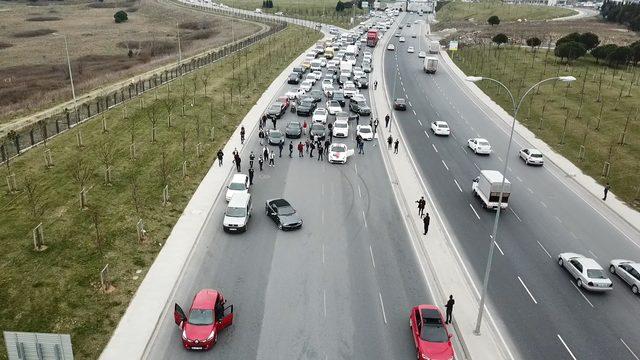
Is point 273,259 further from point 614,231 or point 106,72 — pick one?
point 106,72

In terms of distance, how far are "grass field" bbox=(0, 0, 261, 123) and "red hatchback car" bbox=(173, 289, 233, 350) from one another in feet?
143

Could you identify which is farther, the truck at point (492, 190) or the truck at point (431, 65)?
the truck at point (431, 65)

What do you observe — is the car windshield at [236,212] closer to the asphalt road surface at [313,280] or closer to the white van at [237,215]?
the white van at [237,215]

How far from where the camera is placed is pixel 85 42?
110m

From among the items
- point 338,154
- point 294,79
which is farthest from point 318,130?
point 294,79

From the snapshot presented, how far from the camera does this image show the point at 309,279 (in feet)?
86.7

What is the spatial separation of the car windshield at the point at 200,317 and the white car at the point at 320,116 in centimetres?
3558

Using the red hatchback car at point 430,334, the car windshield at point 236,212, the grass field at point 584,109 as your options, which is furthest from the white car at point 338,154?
the red hatchback car at point 430,334

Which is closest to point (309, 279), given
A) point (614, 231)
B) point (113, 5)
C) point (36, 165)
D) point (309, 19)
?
point (614, 231)

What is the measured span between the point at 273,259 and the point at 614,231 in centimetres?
2359

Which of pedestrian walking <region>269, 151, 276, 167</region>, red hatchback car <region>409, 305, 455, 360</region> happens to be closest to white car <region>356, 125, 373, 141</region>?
pedestrian walking <region>269, 151, 276, 167</region>

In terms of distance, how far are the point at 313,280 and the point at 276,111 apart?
110 feet

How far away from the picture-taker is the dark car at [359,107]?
60034 mm

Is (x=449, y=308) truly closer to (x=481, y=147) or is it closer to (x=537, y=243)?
(x=537, y=243)
